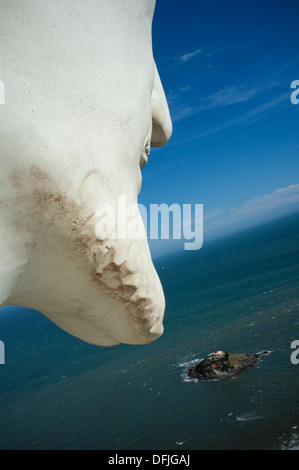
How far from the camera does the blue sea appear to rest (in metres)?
16.5

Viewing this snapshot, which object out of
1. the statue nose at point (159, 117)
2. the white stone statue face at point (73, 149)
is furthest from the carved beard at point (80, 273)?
the statue nose at point (159, 117)

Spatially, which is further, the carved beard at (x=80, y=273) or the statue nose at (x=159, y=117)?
the statue nose at (x=159, y=117)

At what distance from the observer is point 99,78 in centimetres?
135

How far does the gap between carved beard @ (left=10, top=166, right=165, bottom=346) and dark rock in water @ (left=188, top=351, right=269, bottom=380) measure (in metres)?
20.3

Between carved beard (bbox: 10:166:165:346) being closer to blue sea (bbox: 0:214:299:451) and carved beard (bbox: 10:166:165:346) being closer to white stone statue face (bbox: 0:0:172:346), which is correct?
white stone statue face (bbox: 0:0:172:346)

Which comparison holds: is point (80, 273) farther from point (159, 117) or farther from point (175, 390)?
point (175, 390)

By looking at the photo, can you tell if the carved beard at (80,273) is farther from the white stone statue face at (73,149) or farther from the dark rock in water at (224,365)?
the dark rock in water at (224,365)

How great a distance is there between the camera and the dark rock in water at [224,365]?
20719 mm

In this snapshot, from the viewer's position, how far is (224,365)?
830 inches

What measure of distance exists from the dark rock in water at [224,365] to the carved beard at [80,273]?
20343 millimetres

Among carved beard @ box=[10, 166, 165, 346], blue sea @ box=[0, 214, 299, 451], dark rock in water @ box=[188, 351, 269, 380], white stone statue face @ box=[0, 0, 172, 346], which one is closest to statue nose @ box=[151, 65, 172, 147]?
white stone statue face @ box=[0, 0, 172, 346]

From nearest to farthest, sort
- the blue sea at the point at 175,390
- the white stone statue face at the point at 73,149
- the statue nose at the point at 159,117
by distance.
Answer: the white stone statue face at the point at 73,149 → the statue nose at the point at 159,117 → the blue sea at the point at 175,390
